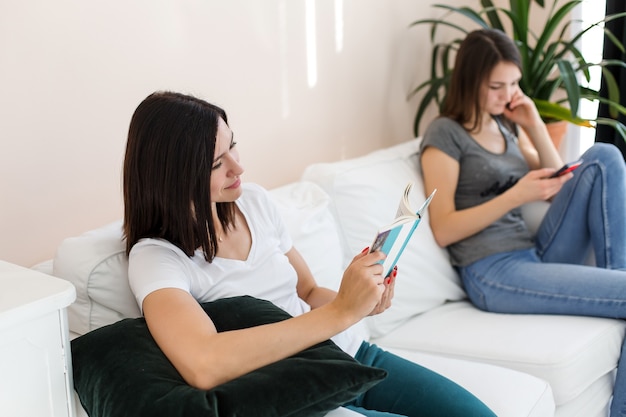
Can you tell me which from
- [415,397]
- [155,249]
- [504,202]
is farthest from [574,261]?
[155,249]

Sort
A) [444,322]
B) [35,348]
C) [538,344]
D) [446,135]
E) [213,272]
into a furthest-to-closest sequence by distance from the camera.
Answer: [446,135] < [444,322] < [538,344] < [213,272] < [35,348]

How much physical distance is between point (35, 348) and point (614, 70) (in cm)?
252

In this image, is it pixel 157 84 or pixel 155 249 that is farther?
pixel 157 84

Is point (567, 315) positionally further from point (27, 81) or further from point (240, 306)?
point (27, 81)

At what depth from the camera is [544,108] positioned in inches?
106

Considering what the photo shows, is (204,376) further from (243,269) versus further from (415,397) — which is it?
(415,397)

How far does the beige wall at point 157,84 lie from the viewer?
65.3 inches

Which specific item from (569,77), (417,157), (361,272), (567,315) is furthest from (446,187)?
(361,272)

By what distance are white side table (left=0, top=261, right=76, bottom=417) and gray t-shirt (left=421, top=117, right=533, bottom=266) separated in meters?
1.29

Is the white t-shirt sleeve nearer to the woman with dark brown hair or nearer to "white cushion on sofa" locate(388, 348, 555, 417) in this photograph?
the woman with dark brown hair

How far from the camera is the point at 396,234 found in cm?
132

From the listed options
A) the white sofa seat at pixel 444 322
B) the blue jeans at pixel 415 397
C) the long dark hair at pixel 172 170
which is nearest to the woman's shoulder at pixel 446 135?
the white sofa seat at pixel 444 322

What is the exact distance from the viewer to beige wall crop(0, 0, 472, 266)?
1.66m

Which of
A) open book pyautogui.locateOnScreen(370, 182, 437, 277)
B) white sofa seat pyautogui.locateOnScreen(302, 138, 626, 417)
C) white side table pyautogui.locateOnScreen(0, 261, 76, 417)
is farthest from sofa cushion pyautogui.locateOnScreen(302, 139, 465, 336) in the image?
white side table pyautogui.locateOnScreen(0, 261, 76, 417)
